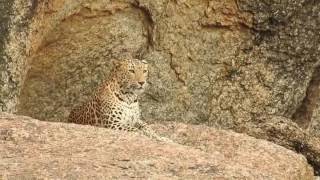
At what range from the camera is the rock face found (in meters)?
11.3

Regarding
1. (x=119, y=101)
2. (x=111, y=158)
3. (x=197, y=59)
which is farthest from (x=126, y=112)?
(x=111, y=158)

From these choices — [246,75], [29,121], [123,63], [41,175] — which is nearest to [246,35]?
[246,75]

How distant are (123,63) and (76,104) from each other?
1709 mm

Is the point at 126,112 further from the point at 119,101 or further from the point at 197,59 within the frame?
the point at 197,59

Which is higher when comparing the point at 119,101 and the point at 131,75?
the point at 131,75

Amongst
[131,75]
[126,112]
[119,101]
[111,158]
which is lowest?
[126,112]

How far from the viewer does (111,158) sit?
7.50 meters

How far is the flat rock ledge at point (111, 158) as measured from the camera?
23.7 feet

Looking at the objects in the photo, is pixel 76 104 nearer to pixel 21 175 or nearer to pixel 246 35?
pixel 246 35

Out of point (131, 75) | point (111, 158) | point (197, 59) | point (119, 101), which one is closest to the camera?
point (111, 158)

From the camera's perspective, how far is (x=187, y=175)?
7.34 meters

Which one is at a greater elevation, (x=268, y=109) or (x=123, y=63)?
(x=123, y=63)

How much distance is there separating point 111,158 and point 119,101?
2.67m

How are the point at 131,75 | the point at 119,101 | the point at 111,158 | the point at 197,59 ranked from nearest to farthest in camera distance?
1. the point at 111,158
2. the point at 131,75
3. the point at 119,101
4. the point at 197,59
